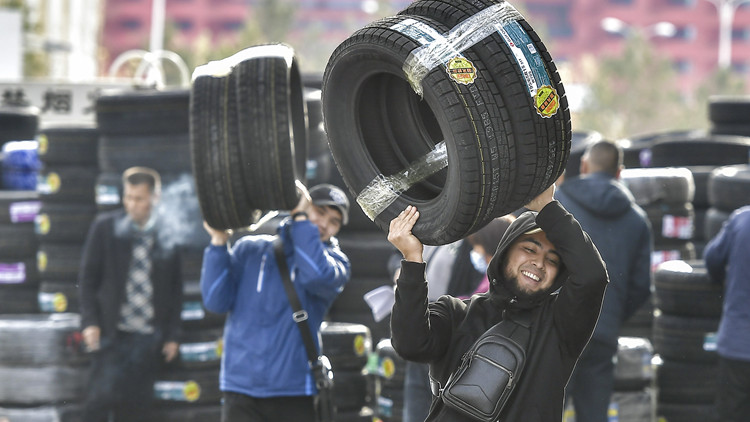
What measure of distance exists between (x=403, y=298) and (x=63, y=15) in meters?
42.9

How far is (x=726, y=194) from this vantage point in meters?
8.71

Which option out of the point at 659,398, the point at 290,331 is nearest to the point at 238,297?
the point at 290,331

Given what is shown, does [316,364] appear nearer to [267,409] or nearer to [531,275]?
[267,409]

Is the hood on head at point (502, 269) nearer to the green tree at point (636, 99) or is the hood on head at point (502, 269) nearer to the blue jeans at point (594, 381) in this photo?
the blue jeans at point (594, 381)

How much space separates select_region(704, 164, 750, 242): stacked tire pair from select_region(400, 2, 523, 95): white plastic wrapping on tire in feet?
17.2

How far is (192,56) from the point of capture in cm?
5212

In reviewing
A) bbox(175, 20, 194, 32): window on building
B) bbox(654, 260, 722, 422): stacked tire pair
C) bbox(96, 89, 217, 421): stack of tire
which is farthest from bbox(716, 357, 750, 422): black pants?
bbox(175, 20, 194, 32): window on building

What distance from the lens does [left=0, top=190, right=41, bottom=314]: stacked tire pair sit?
9.41 metres

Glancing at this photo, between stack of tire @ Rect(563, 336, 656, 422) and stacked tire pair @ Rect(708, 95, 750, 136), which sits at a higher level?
stacked tire pair @ Rect(708, 95, 750, 136)

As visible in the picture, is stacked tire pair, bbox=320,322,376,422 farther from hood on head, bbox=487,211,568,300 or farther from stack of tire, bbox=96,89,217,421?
hood on head, bbox=487,211,568,300

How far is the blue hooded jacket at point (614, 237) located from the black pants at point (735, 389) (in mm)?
700

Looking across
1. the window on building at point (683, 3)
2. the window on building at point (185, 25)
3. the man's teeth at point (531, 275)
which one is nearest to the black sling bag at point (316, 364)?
the man's teeth at point (531, 275)

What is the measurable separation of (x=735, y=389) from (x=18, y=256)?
19.1 ft

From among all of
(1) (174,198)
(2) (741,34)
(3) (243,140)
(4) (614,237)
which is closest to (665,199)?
(4) (614,237)
